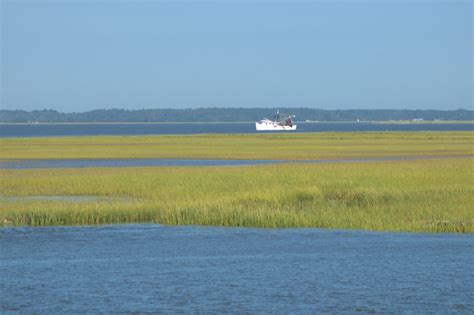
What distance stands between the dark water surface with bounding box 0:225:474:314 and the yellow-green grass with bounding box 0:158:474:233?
101 centimetres

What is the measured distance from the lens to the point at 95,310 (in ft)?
64.1

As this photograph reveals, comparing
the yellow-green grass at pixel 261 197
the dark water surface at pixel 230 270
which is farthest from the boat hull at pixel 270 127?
the dark water surface at pixel 230 270

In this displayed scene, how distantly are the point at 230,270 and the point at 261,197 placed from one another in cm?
1163

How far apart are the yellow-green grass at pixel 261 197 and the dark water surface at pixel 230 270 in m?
1.01

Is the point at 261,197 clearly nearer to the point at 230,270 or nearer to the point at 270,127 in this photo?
the point at 230,270

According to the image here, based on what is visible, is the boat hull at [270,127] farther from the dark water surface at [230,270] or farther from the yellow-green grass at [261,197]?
the dark water surface at [230,270]

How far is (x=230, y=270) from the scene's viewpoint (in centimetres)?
2350

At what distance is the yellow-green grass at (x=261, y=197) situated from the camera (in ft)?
99.4

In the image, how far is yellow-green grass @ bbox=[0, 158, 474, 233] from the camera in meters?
30.3

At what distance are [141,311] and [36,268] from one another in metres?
5.50

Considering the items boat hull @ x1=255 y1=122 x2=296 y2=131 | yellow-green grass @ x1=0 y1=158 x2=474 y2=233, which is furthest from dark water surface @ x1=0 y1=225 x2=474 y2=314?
boat hull @ x1=255 y1=122 x2=296 y2=131

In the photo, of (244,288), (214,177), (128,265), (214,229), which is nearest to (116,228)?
(214,229)

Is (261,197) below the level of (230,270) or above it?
above

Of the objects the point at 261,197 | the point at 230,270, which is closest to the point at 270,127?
the point at 261,197
